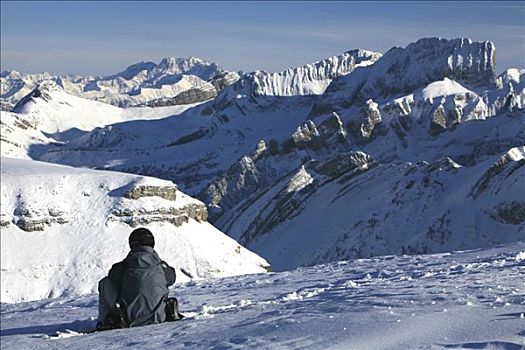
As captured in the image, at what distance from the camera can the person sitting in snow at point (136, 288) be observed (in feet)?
42.0

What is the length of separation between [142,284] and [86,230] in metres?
77.7

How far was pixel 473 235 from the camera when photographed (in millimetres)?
103562

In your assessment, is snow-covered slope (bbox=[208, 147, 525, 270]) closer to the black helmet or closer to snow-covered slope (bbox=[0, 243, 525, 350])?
snow-covered slope (bbox=[0, 243, 525, 350])

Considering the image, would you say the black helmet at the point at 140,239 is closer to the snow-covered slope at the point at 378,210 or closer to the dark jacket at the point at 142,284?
the dark jacket at the point at 142,284

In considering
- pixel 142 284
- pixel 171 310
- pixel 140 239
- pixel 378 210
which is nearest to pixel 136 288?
pixel 142 284

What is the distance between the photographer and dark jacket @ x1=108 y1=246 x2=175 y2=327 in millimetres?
12789

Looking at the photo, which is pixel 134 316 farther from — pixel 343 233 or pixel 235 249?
pixel 343 233

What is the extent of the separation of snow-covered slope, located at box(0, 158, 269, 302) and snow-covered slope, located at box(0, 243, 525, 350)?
6223cm

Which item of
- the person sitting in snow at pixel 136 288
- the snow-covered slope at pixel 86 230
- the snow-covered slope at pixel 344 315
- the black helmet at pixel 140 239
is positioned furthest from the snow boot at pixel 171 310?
the snow-covered slope at pixel 86 230

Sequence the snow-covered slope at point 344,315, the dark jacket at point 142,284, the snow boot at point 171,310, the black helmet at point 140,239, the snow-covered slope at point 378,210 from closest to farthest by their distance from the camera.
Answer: the snow-covered slope at point 344,315 < the dark jacket at point 142,284 < the black helmet at point 140,239 < the snow boot at point 171,310 < the snow-covered slope at point 378,210

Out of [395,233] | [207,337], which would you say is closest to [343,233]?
[395,233]

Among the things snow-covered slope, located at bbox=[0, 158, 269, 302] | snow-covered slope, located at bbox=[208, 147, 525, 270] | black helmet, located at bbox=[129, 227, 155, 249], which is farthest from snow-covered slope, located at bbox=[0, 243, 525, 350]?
snow-covered slope, located at bbox=[208, 147, 525, 270]

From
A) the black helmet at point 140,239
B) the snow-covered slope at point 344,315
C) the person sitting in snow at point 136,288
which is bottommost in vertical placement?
the snow-covered slope at point 344,315

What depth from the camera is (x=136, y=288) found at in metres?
12.8
